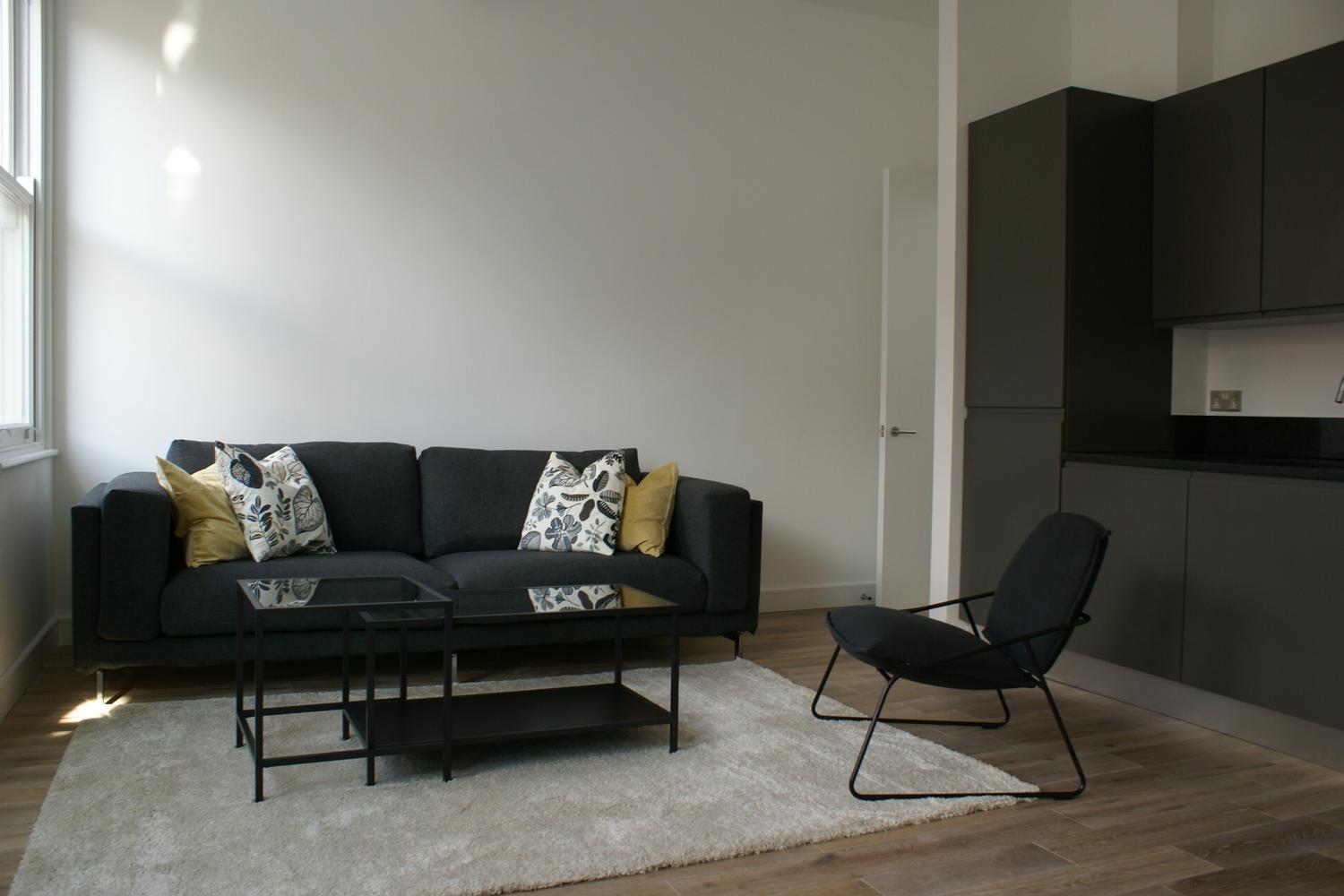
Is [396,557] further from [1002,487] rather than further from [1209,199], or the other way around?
[1209,199]

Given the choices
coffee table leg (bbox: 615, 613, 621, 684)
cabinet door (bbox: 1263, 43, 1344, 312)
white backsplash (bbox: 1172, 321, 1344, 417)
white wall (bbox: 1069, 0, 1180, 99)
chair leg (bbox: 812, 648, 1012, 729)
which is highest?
white wall (bbox: 1069, 0, 1180, 99)

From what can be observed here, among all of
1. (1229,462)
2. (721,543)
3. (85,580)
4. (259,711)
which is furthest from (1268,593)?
(85,580)

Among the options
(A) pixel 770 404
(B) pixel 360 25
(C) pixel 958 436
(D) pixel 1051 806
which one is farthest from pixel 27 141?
(D) pixel 1051 806

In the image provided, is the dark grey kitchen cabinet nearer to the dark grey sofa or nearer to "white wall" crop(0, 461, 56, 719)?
the dark grey sofa

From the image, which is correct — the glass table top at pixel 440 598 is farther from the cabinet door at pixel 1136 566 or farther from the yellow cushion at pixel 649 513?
the cabinet door at pixel 1136 566

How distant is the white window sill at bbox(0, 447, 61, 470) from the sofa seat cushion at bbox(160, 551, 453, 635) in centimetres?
63

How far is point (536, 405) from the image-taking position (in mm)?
4988

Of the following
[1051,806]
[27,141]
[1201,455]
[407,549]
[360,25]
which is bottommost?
[1051,806]

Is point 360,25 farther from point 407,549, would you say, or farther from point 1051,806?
point 1051,806

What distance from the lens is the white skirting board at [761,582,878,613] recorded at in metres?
5.47

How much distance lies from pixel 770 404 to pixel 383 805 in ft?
10.8

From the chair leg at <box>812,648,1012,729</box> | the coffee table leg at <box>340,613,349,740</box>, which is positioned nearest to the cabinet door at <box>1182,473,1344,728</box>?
the chair leg at <box>812,648,1012,729</box>

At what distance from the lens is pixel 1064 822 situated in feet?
8.80

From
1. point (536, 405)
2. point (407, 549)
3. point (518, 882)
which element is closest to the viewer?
point (518, 882)
